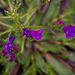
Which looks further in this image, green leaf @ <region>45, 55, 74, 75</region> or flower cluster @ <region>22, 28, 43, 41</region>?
green leaf @ <region>45, 55, 74, 75</region>

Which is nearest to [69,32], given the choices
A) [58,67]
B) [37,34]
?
[37,34]

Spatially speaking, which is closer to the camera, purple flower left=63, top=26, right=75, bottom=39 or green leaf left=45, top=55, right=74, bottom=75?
purple flower left=63, top=26, right=75, bottom=39

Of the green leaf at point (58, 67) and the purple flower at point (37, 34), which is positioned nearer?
the purple flower at point (37, 34)

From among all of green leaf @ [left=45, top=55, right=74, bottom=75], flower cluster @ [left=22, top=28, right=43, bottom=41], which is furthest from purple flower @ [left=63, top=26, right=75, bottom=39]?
green leaf @ [left=45, top=55, right=74, bottom=75]

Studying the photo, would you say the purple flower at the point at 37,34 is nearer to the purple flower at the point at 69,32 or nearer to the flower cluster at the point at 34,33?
the flower cluster at the point at 34,33

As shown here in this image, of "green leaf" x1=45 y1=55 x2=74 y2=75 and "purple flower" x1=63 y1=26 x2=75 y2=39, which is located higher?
"purple flower" x1=63 y1=26 x2=75 y2=39

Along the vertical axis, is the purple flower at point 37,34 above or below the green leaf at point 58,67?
above

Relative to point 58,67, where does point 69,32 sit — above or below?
above

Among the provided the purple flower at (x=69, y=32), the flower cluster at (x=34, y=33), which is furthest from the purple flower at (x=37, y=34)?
the purple flower at (x=69, y=32)

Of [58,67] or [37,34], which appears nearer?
[37,34]

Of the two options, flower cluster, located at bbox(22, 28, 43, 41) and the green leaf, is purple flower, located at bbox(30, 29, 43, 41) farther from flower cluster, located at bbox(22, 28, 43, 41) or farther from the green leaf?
the green leaf

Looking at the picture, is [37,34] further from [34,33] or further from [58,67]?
[58,67]
